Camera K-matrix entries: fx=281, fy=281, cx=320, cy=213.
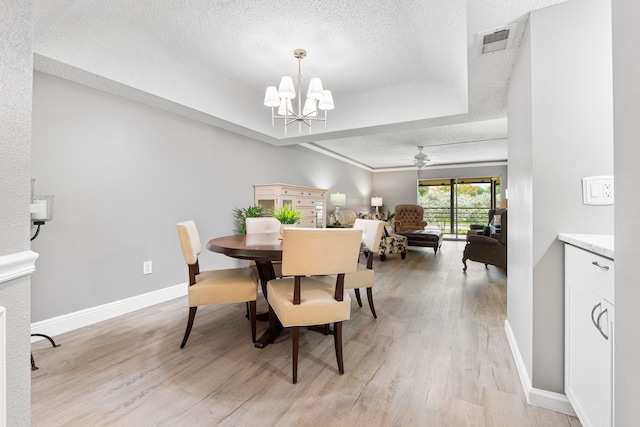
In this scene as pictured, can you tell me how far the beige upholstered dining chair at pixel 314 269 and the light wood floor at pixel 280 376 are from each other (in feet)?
0.78

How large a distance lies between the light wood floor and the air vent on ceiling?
6.70ft

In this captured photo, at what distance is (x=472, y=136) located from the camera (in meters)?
5.40

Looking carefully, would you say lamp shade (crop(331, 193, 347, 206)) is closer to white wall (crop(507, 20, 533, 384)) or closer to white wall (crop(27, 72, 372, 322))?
white wall (crop(27, 72, 372, 322))

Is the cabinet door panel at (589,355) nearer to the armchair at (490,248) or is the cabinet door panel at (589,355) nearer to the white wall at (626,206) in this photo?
the white wall at (626,206)

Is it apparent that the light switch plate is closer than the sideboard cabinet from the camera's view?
Yes

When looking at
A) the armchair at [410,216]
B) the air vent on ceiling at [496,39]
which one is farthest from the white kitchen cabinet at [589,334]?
the armchair at [410,216]

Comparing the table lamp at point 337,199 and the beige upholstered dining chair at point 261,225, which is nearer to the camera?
the beige upholstered dining chair at point 261,225

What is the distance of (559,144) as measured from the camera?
54.7 inches

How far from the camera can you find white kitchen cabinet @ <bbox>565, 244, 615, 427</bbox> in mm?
971

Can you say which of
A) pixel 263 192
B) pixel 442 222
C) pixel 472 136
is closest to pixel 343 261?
pixel 263 192

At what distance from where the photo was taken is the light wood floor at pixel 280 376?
138 centimetres

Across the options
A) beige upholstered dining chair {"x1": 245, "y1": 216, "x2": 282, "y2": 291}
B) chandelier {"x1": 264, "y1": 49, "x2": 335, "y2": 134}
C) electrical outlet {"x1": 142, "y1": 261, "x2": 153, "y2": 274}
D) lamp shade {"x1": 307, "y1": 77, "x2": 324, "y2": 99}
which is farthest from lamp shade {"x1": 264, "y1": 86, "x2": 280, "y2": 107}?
electrical outlet {"x1": 142, "y1": 261, "x2": 153, "y2": 274}

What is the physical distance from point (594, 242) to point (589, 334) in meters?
0.38

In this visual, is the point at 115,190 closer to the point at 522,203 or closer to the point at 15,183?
the point at 15,183
